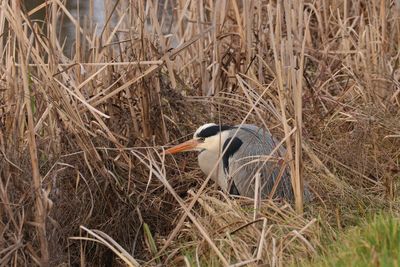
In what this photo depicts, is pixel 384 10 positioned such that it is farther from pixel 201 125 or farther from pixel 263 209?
pixel 263 209

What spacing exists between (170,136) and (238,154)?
0.42m

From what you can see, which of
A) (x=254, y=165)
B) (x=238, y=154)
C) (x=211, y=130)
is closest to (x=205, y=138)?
(x=211, y=130)

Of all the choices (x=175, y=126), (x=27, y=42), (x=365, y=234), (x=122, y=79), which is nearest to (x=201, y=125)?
(x=175, y=126)

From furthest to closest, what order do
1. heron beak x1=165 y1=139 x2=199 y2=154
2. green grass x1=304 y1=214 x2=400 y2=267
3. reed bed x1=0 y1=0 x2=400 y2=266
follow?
heron beak x1=165 y1=139 x2=199 y2=154 → reed bed x1=0 y1=0 x2=400 y2=266 → green grass x1=304 y1=214 x2=400 y2=267

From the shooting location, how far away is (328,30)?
6.60m

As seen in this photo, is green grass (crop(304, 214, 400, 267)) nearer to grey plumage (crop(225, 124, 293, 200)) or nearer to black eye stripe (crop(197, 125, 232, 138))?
grey plumage (crop(225, 124, 293, 200))

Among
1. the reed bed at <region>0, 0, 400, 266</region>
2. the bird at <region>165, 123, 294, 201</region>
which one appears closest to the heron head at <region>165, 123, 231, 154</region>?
the bird at <region>165, 123, 294, 201</region>

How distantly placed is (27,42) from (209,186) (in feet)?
4.72

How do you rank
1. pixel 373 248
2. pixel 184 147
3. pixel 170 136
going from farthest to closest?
pixel 170 136 < pixel 184 147 < pixel 373 248

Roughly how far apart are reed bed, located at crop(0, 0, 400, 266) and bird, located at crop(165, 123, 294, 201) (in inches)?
4.1

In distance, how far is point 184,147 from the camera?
4656mm

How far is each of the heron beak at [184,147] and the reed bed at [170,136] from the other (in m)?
0.06

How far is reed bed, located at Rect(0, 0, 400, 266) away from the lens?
3664mm

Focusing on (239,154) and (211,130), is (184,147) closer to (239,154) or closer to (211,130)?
(211,130)
